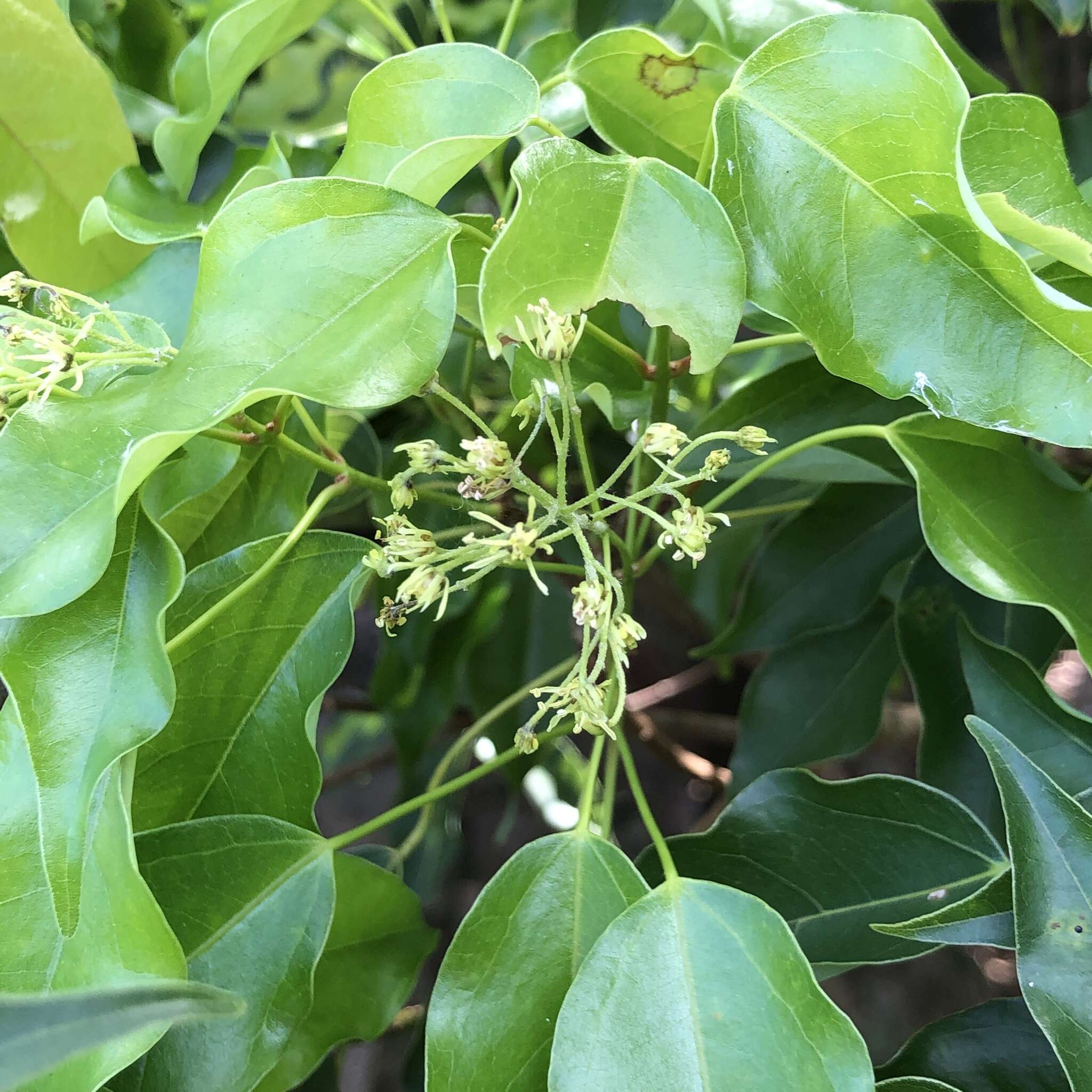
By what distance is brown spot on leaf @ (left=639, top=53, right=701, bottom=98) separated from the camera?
376 mm

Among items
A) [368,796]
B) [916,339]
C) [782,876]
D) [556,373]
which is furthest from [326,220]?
[368,796]

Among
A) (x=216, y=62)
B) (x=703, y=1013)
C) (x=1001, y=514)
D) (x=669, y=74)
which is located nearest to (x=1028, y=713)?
(x=1001, y=514)

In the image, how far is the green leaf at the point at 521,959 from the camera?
1.12 ft

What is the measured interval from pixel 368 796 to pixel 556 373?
3.82 ft

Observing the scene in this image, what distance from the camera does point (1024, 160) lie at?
0.35 metres

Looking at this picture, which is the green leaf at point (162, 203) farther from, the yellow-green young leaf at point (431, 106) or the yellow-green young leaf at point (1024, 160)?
the yellow-green young leaf at point (1024, 160)

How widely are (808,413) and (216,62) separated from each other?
0.34 metres

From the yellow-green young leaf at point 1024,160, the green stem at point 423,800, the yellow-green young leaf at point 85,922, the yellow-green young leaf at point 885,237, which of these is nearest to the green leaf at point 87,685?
the yellow-green young leaf at point 85,922

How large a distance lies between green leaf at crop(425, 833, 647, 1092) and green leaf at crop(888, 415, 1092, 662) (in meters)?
0.20

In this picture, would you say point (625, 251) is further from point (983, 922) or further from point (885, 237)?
point (983, 922)

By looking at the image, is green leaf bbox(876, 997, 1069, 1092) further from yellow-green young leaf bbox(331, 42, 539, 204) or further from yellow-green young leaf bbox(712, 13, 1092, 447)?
yellow-green young leaf bbox(331, 42, 539, 204)

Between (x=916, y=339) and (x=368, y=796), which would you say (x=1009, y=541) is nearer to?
(x=916, y=339)

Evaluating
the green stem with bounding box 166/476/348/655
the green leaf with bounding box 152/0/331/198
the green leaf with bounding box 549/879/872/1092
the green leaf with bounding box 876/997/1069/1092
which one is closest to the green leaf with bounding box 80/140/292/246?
the green leaf with bounding box 152/0/331/198

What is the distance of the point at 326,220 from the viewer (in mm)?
Result: 307
